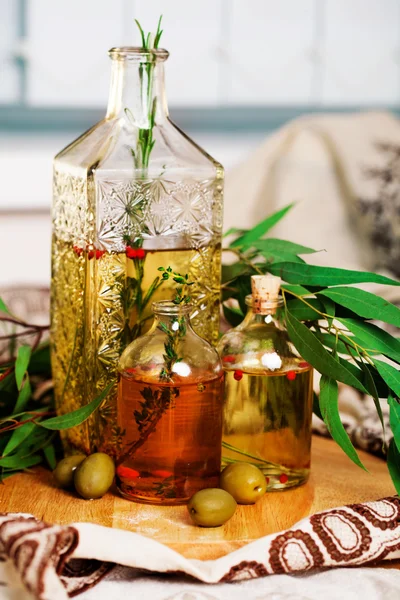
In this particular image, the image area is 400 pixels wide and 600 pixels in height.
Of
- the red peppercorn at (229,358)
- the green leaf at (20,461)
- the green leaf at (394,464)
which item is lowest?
the green leaf at (20,461)

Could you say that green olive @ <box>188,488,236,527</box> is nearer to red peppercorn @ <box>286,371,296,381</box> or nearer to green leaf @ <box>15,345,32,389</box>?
red peppercorn @ <box>286,371,296,381</box>

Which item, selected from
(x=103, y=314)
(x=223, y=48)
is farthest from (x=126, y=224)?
(x=223, y=48)

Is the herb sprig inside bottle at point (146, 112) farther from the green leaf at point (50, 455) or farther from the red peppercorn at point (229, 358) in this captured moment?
the green leaf at point (50, 455)

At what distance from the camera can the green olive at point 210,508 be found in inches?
29.0

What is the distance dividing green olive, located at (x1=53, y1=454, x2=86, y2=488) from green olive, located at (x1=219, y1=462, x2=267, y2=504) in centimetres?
14

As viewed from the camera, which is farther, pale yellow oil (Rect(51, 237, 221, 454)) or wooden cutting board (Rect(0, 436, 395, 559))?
pale yellow oil (Rect(51, 237, 221, 454))

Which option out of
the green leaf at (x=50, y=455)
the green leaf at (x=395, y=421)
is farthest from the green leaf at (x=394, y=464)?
the green leaf at (x=50, y=455)

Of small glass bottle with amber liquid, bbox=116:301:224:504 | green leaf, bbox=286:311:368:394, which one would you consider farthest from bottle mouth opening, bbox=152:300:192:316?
green leaf, bbox=286:311:368:394

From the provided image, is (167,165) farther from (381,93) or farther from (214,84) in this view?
(381,93)

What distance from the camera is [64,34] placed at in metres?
1.95

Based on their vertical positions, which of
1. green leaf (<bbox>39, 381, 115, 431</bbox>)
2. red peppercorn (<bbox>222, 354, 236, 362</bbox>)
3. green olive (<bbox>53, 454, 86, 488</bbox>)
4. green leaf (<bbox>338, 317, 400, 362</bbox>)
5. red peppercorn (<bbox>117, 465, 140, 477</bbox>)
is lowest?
green olive (<bbox>53, 454, 86, 488</bbox>)

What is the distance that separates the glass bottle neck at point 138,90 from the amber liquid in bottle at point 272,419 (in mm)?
264

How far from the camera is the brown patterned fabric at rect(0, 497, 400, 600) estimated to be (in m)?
0.65

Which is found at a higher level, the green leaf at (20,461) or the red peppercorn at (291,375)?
the red peppercorn at (291,375)
